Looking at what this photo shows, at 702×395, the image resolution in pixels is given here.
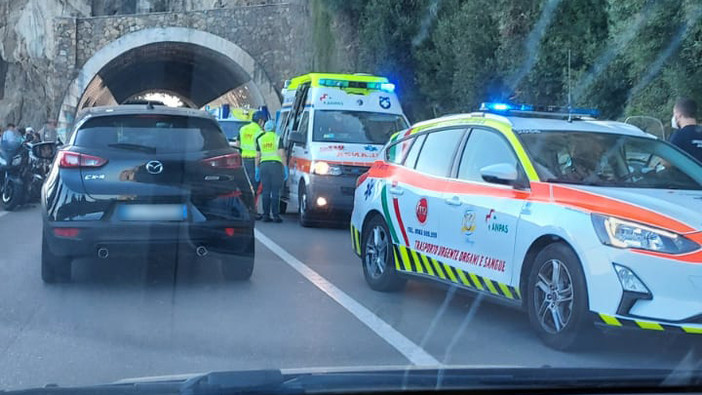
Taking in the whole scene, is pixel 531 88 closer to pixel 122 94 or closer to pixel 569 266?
pixel 569 266

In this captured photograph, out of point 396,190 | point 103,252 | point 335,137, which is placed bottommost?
point 103,252

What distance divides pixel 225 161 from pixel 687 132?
449cm

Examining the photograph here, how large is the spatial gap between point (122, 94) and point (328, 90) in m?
32.0

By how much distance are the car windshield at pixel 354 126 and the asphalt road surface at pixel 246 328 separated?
456 centimetres

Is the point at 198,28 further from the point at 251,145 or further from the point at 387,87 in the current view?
the point at 387,87

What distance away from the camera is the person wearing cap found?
1407 centimetres

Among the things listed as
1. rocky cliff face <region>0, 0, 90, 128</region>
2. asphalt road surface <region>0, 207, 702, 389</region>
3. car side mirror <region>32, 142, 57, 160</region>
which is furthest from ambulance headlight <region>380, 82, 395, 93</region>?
rocky cliff face <region>0, 0, 90, 128</region>

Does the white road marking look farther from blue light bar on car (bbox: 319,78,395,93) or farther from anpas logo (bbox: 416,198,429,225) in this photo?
blue light bar on car (bbox: 319,78,395,93)

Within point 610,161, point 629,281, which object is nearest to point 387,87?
point 610,161

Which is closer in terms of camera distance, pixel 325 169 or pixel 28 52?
pixel 325 169

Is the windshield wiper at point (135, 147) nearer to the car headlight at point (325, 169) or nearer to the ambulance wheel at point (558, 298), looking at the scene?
the ambulance wheel at point (558, 298)

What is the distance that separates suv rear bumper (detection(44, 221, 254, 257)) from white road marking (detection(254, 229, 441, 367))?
109 cm

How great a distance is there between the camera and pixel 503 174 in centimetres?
625

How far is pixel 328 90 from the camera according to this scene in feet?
46.7
